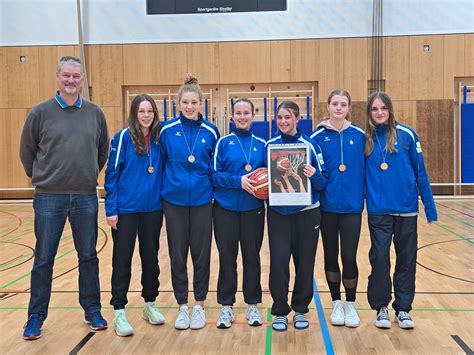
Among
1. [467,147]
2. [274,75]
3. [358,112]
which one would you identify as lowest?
[467,147]

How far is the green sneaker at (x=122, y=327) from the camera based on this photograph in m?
2.98

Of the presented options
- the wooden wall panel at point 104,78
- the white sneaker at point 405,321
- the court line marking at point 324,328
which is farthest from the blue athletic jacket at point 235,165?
the wooden wall panel at point 104,78

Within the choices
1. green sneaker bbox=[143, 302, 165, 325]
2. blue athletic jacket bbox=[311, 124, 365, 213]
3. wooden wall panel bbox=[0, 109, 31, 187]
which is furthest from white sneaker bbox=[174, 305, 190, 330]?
wooden wall panel bbox=[0, 109, 31, 187]

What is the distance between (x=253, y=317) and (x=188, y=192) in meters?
0.97

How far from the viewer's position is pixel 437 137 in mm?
11008

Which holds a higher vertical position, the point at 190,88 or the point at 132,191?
the point at 190,88

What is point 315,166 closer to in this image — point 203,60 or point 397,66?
point 203,60

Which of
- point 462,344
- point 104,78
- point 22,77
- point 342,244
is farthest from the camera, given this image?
point 22,77

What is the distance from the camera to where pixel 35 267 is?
2.97m

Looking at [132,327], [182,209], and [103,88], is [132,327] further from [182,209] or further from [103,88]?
[103,88]

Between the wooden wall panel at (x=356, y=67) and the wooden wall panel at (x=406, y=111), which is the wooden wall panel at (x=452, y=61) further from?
the wooden wall panel at (x=356, y=67)

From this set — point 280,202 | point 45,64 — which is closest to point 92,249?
point 280,202

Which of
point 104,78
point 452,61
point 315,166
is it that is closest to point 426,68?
point 452,61

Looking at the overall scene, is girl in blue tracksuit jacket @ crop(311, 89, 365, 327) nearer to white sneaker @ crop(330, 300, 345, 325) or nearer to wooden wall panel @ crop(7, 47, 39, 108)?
white sneaker @ crop(330, 300, 345, 325)
